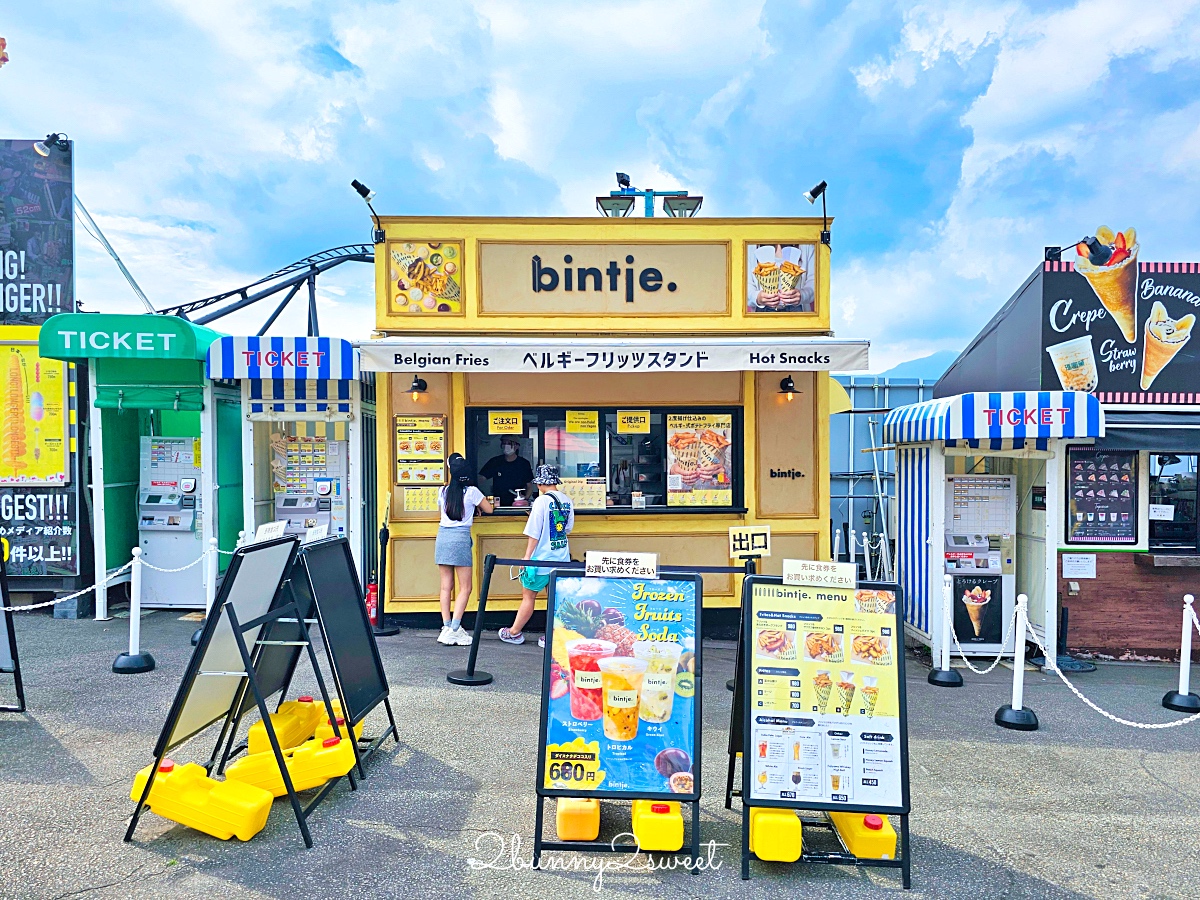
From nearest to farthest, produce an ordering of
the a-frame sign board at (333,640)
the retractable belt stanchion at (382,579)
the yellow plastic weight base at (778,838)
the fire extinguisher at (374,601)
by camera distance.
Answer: the yellow plastic weight base at (778,838), the a-frame sign board at (333,640), the retractable belt stanchion at (382,579), the fire extinguisher at (374,601)

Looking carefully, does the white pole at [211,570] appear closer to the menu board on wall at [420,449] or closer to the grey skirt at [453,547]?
the menu board on wall at [420,449]

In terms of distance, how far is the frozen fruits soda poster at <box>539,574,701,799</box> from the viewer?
374 cm

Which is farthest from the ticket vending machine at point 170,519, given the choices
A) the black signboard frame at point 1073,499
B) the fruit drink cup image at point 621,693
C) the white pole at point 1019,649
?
the black signboard frame at point 1073,499

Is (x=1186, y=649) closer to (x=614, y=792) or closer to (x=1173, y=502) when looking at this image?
(x=1173, y=502)

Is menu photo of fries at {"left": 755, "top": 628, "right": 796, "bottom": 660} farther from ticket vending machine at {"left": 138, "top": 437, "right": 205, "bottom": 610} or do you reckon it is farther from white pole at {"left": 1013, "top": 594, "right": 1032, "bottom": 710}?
ticket vending machine at {"left": 138, "top": 437, "right": 205, "bottom": 610}

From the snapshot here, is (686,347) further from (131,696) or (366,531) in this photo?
(131,696)

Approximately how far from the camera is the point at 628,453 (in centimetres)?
824

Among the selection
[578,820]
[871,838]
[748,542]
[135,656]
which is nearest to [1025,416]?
[748,542]

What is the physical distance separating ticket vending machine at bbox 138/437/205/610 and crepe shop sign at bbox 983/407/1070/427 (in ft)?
27.1

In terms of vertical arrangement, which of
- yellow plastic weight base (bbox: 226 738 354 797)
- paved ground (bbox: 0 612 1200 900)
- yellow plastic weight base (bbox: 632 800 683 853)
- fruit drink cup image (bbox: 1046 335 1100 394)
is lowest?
paved ground (bbox: 0 612 1200 900)

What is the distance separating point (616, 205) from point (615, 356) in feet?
7.08

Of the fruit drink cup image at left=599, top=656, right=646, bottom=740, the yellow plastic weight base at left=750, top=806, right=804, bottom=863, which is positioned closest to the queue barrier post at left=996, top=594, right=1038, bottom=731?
the yellow plastic weight base at left=750, top=806, right=804, bottom=863

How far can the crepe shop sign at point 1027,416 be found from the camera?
264 inches

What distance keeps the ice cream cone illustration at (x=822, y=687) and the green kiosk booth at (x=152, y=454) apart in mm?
6394
